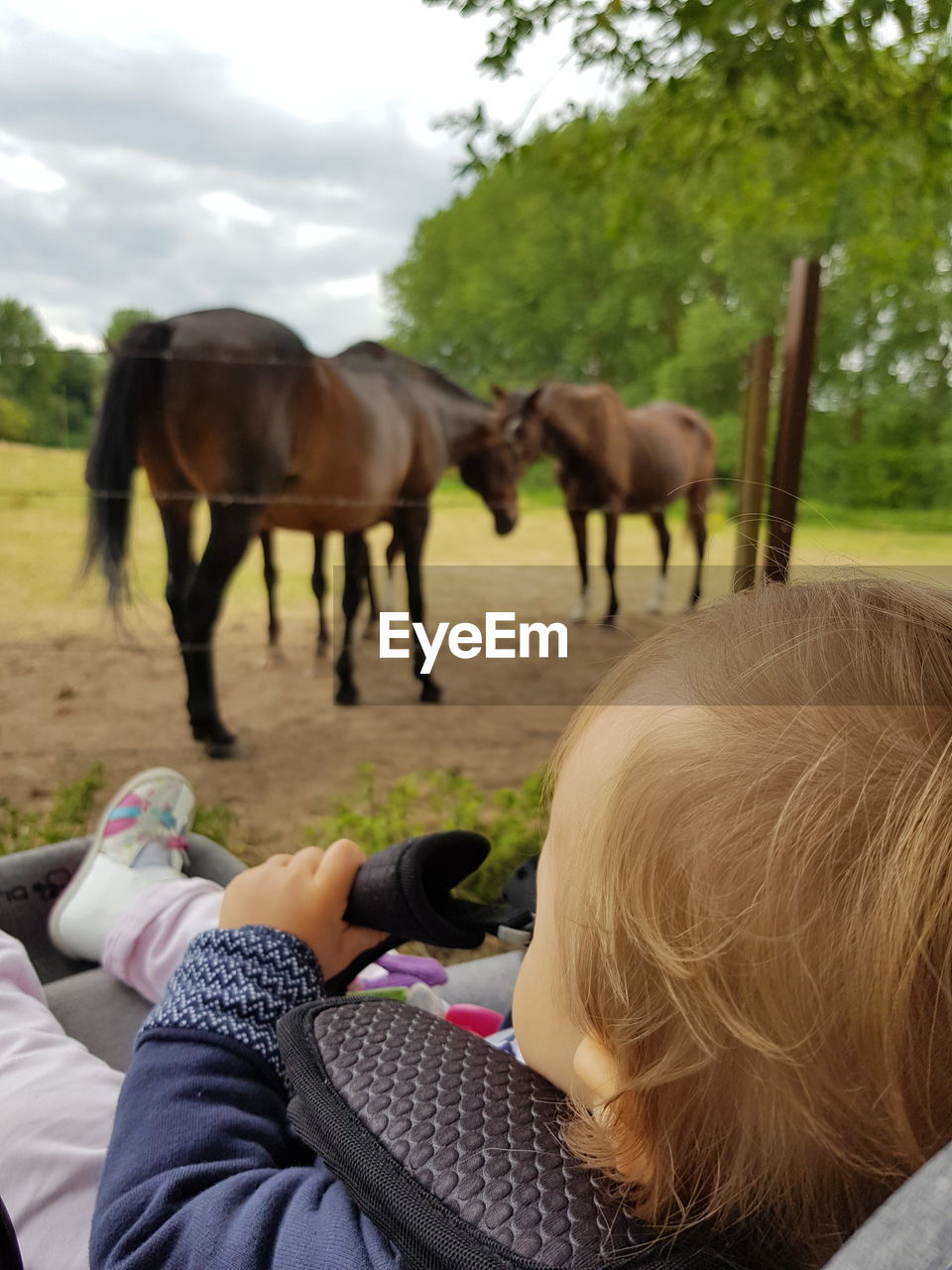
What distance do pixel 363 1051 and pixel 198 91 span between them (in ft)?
5.70

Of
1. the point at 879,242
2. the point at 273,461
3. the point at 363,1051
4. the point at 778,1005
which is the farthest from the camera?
the point at 879,242

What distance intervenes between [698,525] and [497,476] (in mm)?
546

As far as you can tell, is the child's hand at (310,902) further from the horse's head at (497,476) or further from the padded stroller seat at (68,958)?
the horse's head at (497,476)

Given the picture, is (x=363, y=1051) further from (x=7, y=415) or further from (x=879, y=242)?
(x=879, y=242)

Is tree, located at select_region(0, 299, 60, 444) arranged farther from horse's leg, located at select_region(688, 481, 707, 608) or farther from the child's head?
the child's head

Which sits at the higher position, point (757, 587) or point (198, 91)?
point (198, 91)

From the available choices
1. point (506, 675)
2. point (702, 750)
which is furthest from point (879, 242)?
point (702, 750)

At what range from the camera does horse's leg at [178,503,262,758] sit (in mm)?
1910

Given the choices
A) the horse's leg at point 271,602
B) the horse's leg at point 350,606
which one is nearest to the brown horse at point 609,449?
the horse's leg at point 350,606

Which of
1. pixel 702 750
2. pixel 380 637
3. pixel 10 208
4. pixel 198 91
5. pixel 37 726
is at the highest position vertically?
pixel 198 91

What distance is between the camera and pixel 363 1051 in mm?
672

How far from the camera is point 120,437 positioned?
1.81 meters

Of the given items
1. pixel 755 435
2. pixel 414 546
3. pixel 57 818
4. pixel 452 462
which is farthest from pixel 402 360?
pixel 57 818

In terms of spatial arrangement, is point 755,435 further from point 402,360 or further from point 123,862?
point 123,862
